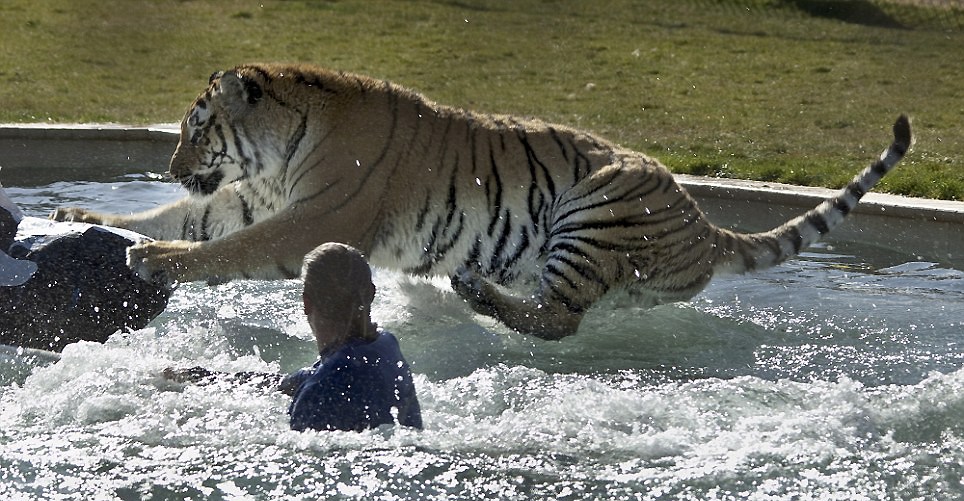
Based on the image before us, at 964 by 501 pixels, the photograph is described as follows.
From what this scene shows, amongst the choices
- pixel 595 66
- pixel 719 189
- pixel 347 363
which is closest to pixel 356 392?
pixel 347 363

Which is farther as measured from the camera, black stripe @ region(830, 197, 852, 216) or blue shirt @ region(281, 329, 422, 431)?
black stripe @ region(830, 197, 852, 216)

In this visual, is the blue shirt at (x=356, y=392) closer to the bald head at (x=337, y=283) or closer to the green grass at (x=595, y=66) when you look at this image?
the bald head at (x=337, y=283)

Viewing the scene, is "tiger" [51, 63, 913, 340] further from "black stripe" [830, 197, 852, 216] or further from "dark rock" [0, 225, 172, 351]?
"dark rock" [0, 225, 172, 351]

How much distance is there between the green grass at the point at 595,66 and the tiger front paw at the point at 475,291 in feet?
9.33

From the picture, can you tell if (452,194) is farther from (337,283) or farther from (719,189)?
(719,189)

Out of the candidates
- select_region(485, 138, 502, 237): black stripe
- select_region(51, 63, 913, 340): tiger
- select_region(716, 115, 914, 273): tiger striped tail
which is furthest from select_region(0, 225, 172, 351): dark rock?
select_region(716, 115, 914, 273): tiger striped tail

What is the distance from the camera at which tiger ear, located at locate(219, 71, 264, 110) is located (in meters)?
4.72

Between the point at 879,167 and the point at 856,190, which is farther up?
the point at 879,167

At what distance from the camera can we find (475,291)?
4.79 m

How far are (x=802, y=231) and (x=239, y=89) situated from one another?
7.45ft

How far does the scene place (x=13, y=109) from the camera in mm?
9938

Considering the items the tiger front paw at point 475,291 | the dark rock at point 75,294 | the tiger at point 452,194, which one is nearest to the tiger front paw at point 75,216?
the tiger at point 452,194

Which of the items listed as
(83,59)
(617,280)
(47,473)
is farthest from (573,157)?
(83,59)

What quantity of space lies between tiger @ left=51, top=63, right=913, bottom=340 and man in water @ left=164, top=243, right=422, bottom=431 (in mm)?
889
